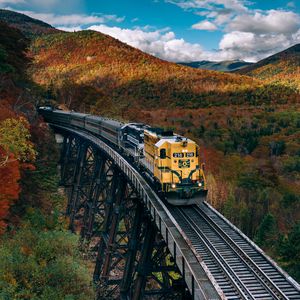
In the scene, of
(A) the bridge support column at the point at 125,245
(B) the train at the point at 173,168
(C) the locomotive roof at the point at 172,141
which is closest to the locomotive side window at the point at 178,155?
(B) the train at the point at 173,168

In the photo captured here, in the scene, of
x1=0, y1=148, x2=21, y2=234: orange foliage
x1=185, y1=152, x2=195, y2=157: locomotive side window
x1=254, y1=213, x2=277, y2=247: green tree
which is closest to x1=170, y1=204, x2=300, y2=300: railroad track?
x1=185, y1=152, x2=195, y2=157: locomotive side window

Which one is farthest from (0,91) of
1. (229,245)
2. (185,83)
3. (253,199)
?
(185,83)

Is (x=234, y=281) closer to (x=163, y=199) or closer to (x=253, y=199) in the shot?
(x=163, y=199)

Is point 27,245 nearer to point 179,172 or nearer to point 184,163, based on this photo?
point 179,172

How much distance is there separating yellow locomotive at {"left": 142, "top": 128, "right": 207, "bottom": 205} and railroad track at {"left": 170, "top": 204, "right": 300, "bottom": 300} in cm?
104

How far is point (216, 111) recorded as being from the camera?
12094 cm

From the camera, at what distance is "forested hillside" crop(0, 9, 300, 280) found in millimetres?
52375

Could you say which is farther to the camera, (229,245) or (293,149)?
(293,149)

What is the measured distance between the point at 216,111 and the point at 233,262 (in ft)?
362

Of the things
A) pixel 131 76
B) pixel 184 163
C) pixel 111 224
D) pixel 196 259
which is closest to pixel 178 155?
pixel 184 163

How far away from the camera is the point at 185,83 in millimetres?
159125

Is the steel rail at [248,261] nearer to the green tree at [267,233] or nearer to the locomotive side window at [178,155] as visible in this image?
the locomotive side window at [178,155]

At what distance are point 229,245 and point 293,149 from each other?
75865 millimetres

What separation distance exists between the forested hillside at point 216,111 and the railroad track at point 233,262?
15.0 metres
